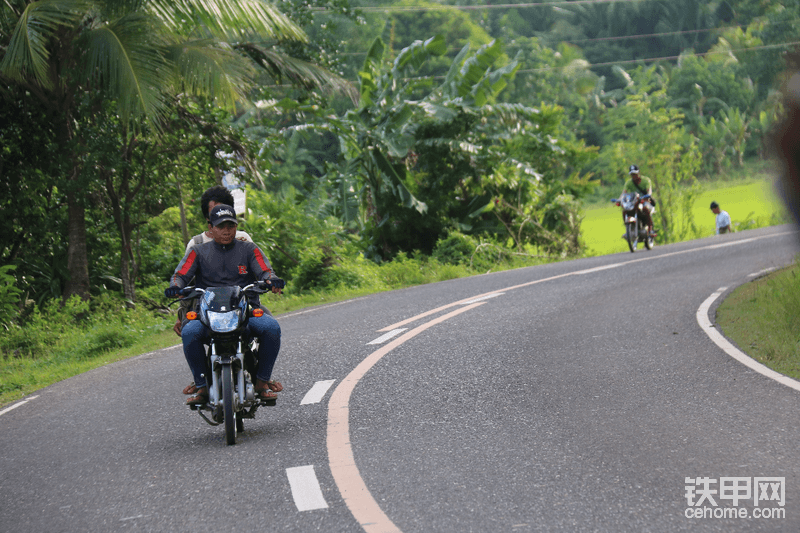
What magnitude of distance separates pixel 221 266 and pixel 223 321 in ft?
2.10

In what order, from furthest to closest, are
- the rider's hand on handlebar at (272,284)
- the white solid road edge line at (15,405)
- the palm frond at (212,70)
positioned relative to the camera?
the palm frond at (212,70), the white solid road edge line at (15,405), the rider's hand on handlebar at (272,284)

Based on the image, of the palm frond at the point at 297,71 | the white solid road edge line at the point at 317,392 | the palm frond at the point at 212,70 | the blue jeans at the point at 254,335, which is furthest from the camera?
the palm frond at the point at 297,71

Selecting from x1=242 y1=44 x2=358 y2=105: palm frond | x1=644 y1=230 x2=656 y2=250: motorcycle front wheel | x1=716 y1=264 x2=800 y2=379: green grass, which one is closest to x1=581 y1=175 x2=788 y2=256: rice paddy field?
x1=644 y1=230 x2=656 y2=250: motorcycle front wheel

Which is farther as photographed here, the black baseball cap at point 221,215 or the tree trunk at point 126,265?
the tree trunk at point 126,265

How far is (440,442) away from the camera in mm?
5676

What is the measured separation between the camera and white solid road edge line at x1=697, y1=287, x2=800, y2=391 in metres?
7.03

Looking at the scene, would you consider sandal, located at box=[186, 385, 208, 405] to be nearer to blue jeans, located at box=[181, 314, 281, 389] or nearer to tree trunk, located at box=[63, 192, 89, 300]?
blue jeans, located at box=[181, 314, 281, 389]

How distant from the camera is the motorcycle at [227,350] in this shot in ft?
19.2

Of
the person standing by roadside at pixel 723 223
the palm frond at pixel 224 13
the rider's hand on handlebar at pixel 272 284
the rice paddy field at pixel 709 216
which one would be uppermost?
the palm frond at pixel 224 13

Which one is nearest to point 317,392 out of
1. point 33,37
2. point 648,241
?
point 33,37

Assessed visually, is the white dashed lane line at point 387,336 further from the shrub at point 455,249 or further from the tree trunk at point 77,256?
the shrub at point 455,249

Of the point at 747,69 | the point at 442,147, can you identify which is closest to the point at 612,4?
the point at 747,69

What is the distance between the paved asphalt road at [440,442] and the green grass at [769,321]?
0.42 meters

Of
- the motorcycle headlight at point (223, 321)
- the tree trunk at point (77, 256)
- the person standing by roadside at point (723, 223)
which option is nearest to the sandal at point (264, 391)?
the motorcycle headlight at point (223, 321)
